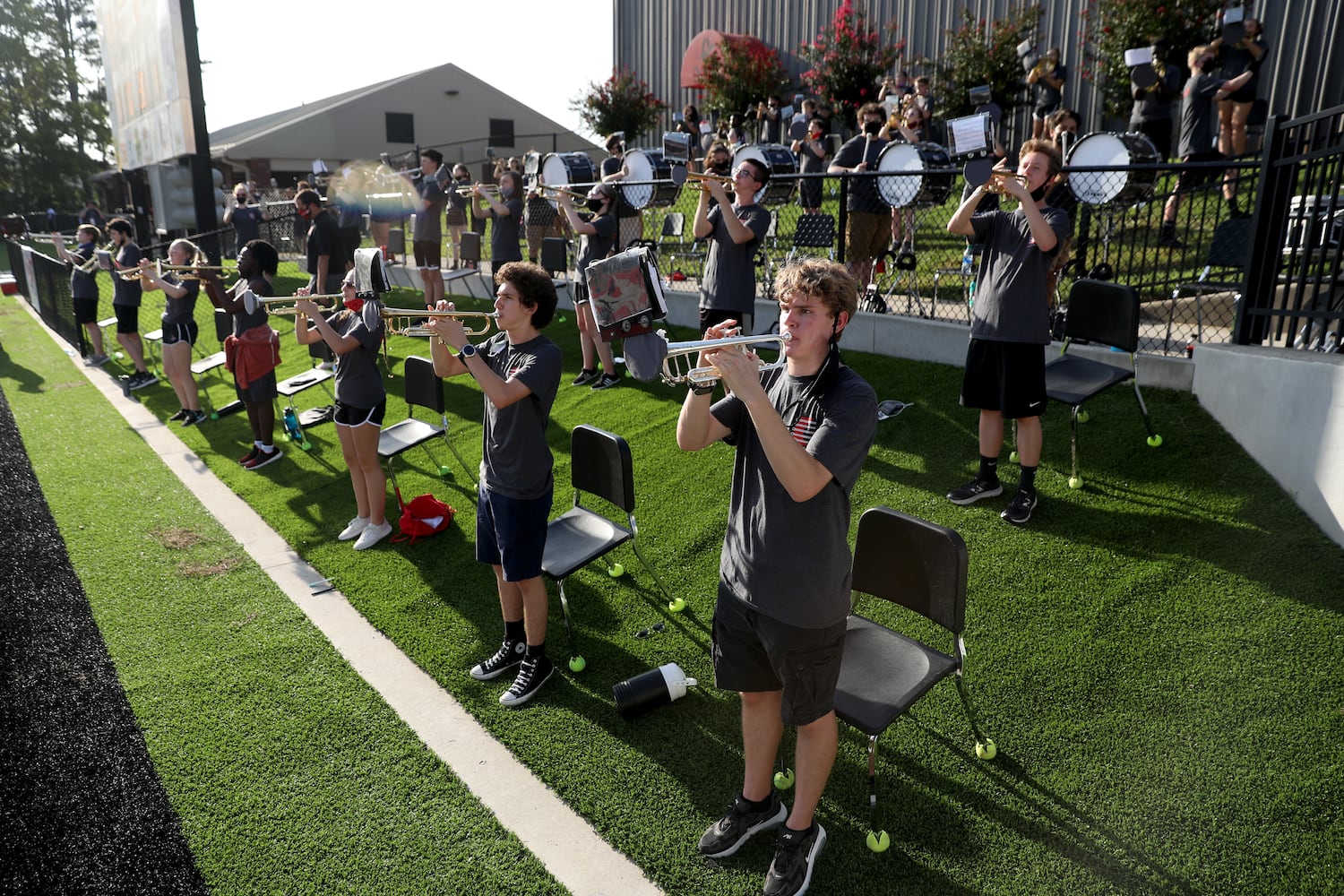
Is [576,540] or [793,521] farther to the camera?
[576,540]

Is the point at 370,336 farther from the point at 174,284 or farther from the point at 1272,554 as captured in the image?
the point at 1272,554

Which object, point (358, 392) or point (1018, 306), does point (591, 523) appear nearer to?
point (358, 392)

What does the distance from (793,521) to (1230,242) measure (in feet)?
19.7

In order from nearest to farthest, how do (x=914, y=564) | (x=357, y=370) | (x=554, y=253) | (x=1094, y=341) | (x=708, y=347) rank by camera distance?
(x=708, y=347), (x=914, y=564), (x=357, y=370), (x=1094, y=341), (x=554, y=253)

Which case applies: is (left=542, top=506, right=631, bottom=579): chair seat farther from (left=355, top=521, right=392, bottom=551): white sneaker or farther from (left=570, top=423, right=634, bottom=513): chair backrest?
(left=355, top=521, right=392, bottom=551): white sneaker

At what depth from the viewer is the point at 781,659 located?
269 centimetres

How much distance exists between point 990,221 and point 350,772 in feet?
14.6

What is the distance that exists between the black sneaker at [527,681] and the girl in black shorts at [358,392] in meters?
2.30

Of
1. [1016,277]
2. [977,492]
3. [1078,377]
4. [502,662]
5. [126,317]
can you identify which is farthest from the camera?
[126,317]

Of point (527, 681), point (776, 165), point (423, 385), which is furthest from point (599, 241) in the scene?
point (527, 681)

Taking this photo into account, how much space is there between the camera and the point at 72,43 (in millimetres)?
49156

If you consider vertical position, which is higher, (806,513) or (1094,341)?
(1094,341)

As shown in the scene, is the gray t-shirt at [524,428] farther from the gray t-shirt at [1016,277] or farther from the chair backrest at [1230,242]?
the chair backrest at [1230,242]

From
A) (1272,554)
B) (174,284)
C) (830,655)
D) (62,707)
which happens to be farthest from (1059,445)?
(174,284)
